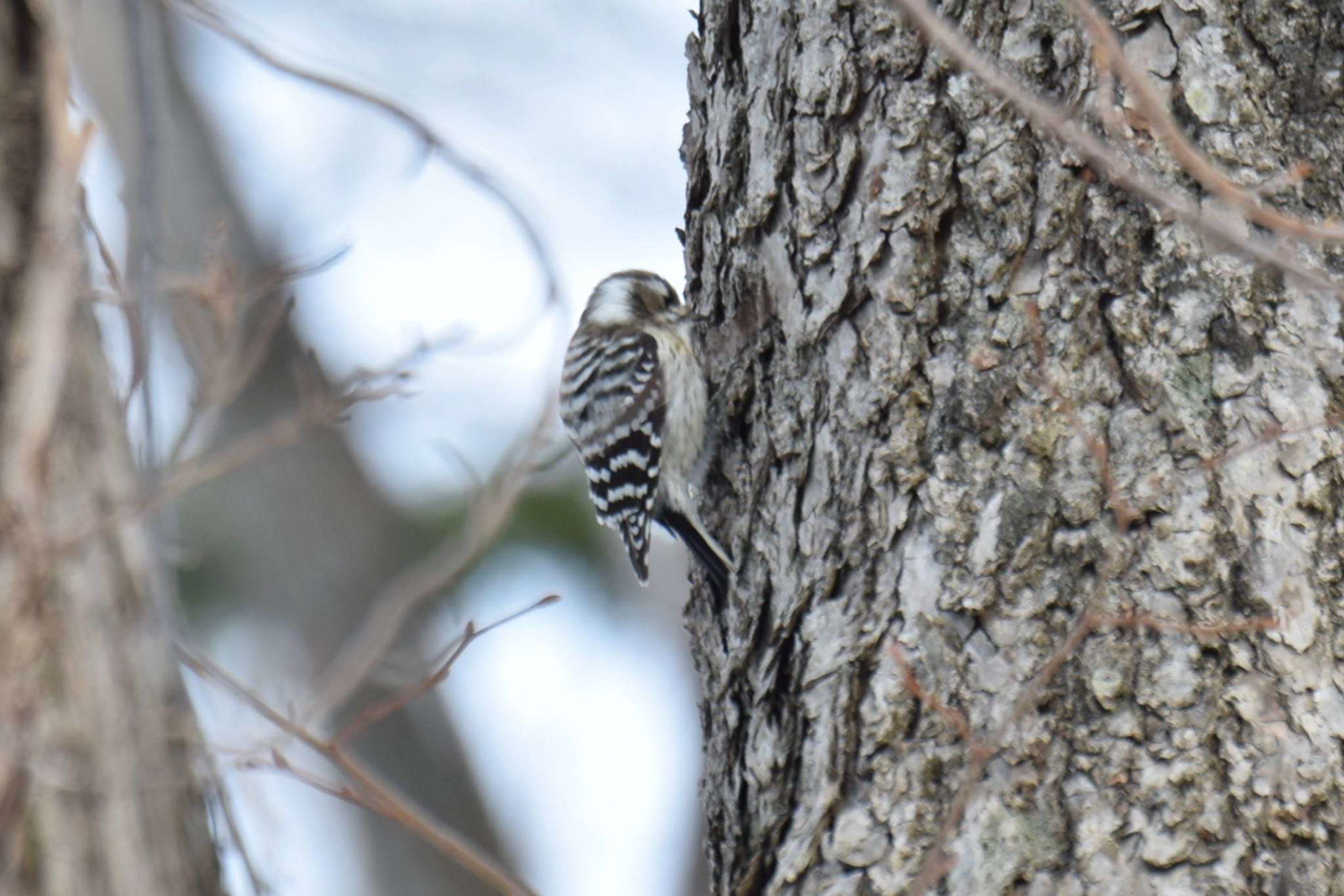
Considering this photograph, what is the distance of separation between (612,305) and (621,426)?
703 millimetres

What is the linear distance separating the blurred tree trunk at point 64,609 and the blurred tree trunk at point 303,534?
4.59m

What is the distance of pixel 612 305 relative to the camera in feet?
17.8

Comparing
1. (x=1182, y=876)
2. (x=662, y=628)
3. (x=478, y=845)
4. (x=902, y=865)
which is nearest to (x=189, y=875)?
(x=902, y=865)

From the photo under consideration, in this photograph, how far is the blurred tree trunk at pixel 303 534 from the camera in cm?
647

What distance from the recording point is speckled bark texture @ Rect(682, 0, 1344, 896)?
239 centimetres

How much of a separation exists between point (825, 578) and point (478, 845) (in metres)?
4.34

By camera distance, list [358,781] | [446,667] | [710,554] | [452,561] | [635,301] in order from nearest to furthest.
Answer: [358,781]
[446,667]
[452,561]
[710,554]
[635,301]

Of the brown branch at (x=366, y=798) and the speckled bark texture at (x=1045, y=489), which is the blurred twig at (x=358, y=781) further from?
the speckled bark texture at (x=1045, y=489)

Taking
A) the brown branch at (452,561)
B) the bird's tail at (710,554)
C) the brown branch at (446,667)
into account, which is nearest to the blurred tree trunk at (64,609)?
the brown branch at (446,667)

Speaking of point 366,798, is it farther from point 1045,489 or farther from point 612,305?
point 612,305

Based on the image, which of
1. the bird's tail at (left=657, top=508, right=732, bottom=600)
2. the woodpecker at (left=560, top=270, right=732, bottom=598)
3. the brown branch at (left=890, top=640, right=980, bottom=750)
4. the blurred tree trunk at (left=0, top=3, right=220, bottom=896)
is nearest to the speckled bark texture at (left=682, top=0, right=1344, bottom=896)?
the brown branch at (left=890, top=640, right=980, bottom=750)

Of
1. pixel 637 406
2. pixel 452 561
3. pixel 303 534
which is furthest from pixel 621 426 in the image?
pixel 303 534

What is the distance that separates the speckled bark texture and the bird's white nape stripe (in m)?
2.38

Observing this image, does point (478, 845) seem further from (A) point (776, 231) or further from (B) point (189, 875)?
(B) point (189, 875)
